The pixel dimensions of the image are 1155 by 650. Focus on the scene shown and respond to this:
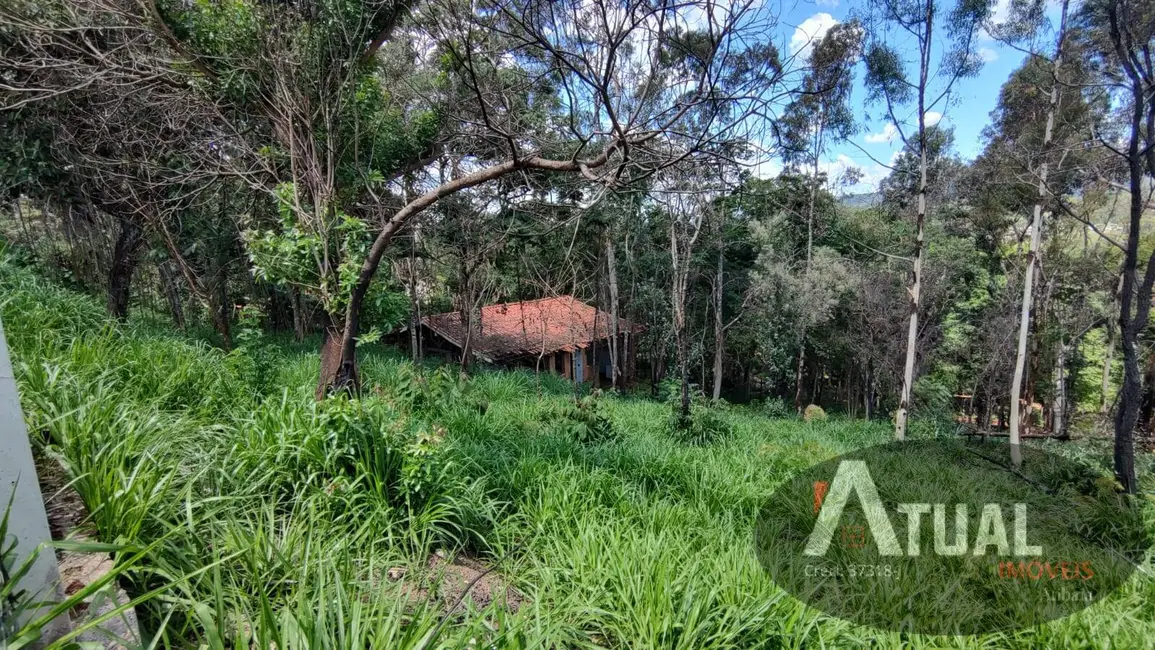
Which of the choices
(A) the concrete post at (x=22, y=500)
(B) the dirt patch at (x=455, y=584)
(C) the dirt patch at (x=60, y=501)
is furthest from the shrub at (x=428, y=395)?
(A) the concrete post at (x=22, y=500)

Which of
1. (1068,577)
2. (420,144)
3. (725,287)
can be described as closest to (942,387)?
(725,287)

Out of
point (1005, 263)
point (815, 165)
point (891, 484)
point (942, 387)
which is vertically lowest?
point (942, 387)

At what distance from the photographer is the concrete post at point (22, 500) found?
1.08 meters

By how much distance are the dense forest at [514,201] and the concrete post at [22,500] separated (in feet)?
0.87

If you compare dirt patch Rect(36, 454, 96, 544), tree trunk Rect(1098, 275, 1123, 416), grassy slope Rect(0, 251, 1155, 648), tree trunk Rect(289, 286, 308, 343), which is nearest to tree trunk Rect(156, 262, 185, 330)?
tree trunk Rect(289, 286, 308, 343)

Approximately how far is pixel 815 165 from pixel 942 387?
286 inches

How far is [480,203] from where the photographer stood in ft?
22.0

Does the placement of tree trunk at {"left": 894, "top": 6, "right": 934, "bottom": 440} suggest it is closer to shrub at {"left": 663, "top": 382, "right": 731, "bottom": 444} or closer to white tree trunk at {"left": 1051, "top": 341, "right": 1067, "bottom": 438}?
shrub at {"left": 663, "top": 382, "right": 731, "bottom": 444}

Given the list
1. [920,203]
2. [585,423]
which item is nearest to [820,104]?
[920,203]

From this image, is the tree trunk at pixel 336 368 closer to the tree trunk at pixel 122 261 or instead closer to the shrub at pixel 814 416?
the tree trunk at pixel 122 261

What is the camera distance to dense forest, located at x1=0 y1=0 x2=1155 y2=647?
290 cm

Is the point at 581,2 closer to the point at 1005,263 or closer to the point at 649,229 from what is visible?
the point at 649,229

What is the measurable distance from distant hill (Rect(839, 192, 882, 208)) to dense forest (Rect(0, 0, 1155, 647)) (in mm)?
360

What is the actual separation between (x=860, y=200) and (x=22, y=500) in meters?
17.4
